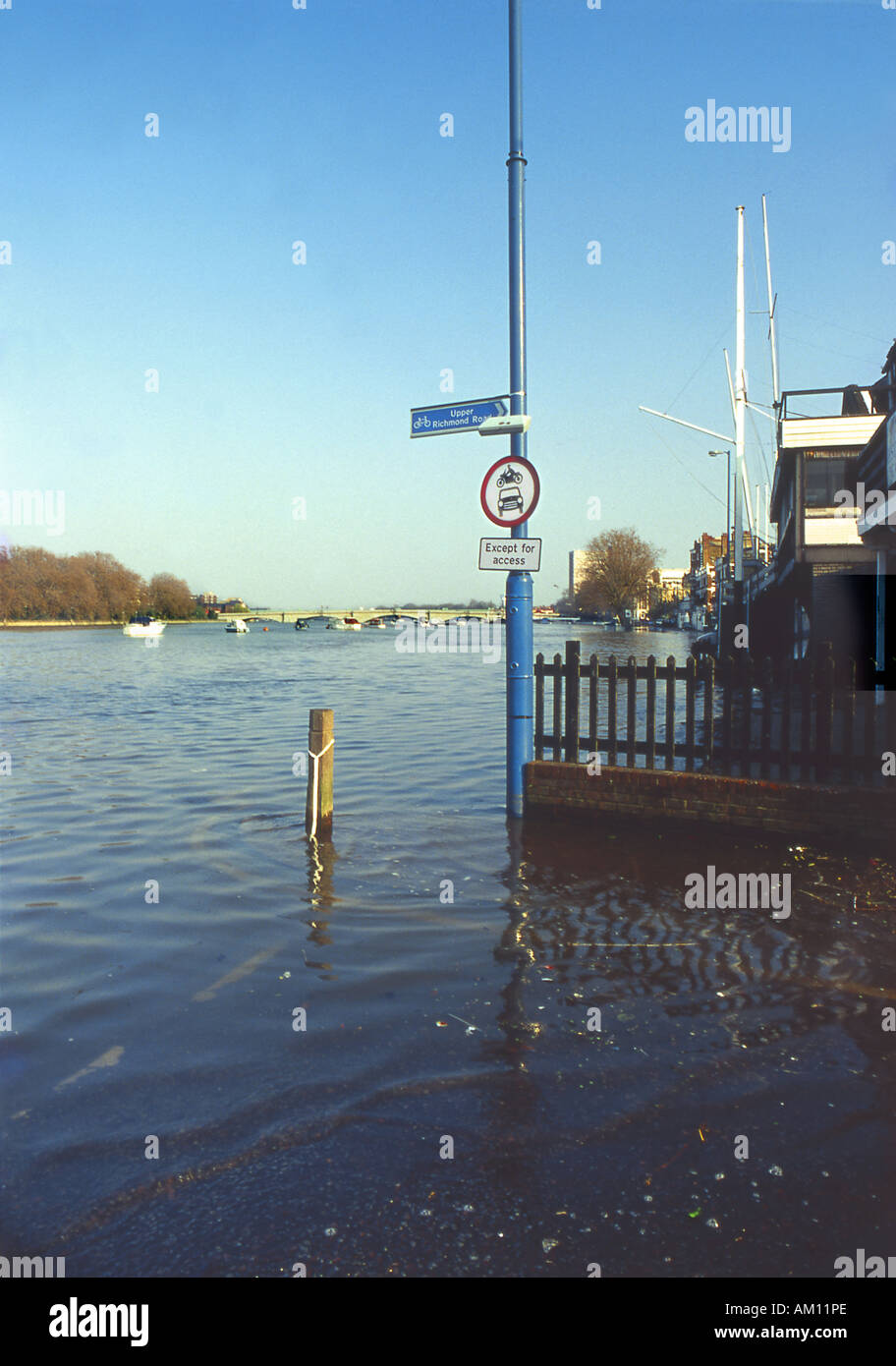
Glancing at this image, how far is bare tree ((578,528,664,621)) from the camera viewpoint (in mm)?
132875

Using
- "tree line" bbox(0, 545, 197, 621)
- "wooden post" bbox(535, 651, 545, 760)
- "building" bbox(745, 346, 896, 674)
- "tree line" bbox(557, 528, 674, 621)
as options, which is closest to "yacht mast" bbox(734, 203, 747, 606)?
"building" bbox(745, 346, 896, 674)

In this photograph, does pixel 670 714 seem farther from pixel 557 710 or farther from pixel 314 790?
pixel 314 790

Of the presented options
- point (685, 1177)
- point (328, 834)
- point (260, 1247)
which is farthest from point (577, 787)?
point (260, 1247)

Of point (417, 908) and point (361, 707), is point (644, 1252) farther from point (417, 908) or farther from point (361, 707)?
point (361, 707)

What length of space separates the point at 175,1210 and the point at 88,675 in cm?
4223

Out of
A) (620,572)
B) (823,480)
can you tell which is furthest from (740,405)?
(620,572)

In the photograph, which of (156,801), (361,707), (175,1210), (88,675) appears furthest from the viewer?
(88,675)

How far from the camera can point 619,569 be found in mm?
133375

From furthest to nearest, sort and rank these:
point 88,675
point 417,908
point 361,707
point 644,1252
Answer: point 88,675, point 361,707, point 417,908, point 644,1252

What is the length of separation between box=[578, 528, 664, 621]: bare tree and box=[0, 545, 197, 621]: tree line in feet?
259

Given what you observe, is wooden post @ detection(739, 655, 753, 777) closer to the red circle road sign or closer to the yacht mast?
the red circle road sign

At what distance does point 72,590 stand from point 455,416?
154858mm
